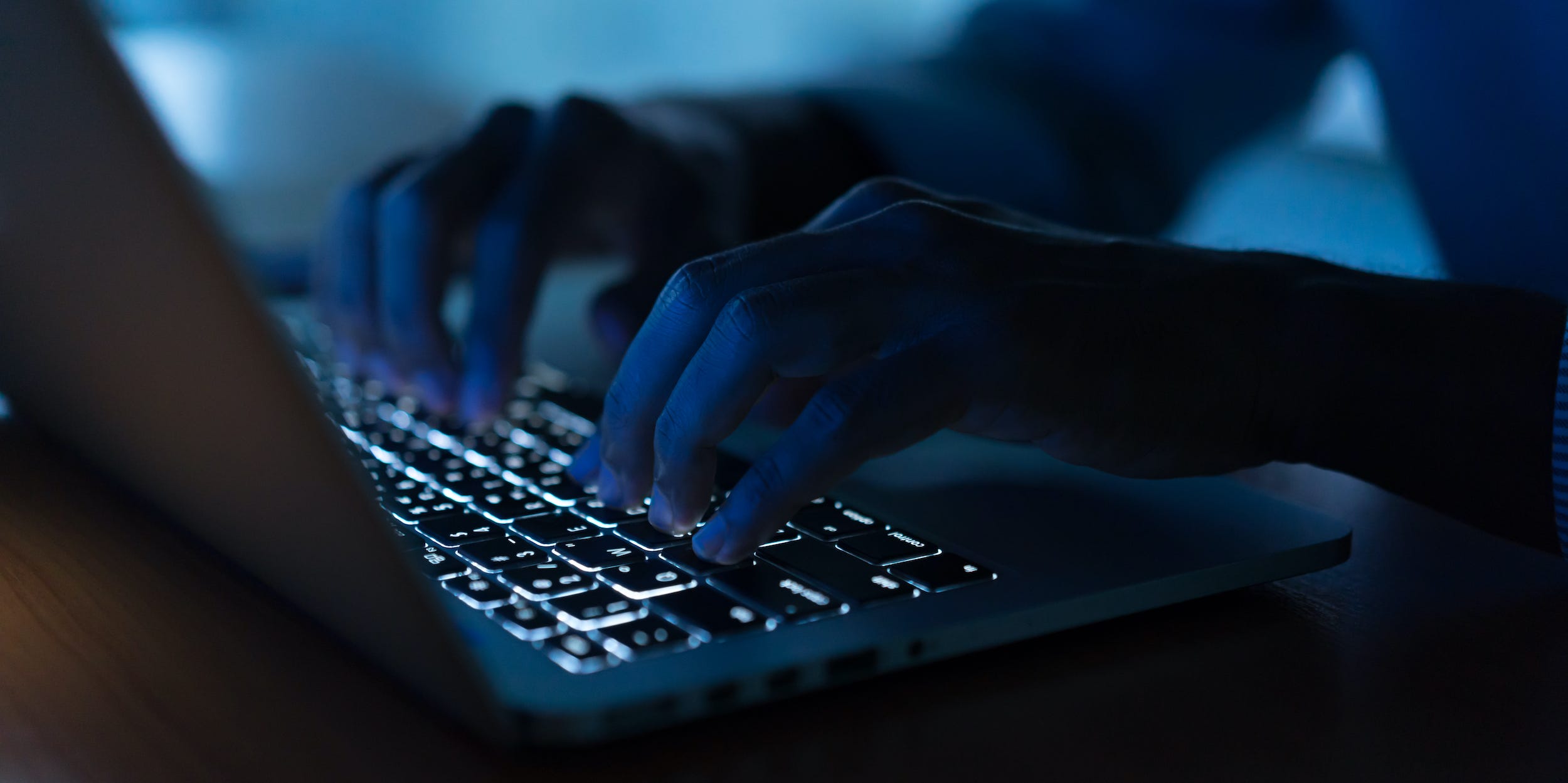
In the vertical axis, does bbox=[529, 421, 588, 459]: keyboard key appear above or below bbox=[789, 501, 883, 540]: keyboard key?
above

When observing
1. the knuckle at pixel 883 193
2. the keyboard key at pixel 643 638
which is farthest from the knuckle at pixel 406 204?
the keyboard key at pixel 643 638

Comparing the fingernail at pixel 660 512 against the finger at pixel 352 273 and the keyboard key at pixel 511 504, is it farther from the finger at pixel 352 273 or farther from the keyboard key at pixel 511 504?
the finger at pixel 352 273

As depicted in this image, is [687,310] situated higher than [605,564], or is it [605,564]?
[687,310]

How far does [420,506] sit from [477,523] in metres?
0.04

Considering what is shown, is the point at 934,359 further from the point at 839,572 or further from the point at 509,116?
the point at 509,116

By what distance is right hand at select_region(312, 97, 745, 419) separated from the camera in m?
0.82

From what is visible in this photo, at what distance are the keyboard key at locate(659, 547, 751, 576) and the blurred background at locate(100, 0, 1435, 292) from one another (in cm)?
113

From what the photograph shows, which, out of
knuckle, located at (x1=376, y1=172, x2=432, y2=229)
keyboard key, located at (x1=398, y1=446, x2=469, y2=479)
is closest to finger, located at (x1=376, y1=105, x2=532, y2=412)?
knuckle, located at (x1=376, y1=172, x2=432, y2=229)

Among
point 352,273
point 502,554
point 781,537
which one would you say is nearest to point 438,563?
point 502,554

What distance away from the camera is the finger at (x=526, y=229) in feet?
2.58

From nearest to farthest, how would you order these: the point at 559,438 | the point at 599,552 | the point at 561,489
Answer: the point at 599,552
the point at 561,489
the point at 559,438

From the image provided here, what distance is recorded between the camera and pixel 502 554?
0.46 metres

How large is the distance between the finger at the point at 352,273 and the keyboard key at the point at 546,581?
0.48 m

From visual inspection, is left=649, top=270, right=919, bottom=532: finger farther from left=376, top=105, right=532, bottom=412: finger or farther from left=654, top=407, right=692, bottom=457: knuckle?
left=376, top=105, right=532, bottom=412: finger
